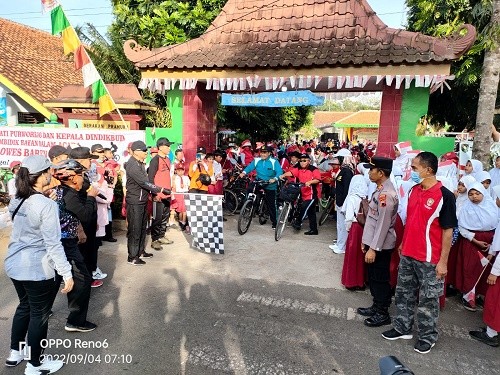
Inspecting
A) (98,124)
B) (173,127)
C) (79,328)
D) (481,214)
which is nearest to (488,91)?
(481,214)

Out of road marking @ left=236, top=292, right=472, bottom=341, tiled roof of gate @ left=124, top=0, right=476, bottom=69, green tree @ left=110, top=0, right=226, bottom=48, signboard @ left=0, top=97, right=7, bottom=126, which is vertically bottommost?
road marking @ left=236, top=292, right=472, bottom=341

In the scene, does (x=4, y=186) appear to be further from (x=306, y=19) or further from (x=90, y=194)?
(x=306, y=19)

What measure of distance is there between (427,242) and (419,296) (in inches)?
22.7

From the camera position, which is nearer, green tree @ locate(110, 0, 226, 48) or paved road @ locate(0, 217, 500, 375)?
paved road @ locate(0, 217, 500, 375)

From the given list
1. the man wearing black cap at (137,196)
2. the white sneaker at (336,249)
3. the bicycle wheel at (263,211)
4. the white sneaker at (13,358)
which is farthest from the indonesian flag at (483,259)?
the white sneaker at (13,358)

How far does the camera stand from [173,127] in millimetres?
8750

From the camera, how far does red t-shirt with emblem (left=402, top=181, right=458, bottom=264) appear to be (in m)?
3.33

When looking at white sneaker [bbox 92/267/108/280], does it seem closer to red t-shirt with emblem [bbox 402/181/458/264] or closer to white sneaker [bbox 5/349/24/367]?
white sneaker [bbox 5/349/24/367]

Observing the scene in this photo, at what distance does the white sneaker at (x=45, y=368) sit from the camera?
2.94 meters

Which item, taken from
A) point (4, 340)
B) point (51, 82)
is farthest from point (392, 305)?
point (51, 82)

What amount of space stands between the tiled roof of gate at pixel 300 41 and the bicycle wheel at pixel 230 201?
3.04 m

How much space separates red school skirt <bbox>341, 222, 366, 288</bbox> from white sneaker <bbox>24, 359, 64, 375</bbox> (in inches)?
136

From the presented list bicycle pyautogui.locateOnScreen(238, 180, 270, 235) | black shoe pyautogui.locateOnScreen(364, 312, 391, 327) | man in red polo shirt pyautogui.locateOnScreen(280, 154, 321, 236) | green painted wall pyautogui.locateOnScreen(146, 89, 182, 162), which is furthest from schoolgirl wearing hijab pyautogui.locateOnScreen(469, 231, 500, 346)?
green painted wall pyautogui.locateOnScreen(146, 89, 182, 162)

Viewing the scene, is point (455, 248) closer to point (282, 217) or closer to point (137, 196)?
point (282, 217)
